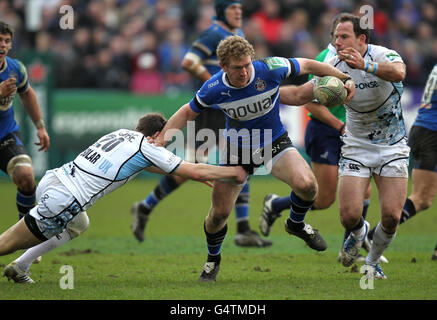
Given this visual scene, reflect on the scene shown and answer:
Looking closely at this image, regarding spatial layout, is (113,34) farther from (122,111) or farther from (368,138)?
(368,138)

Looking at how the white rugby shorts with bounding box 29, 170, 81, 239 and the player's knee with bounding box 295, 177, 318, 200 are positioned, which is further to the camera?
the player's knee with bounding box 295, 177, 318, 200

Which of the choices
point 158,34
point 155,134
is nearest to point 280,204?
point 155,134

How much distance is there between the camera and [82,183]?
7.11 meters

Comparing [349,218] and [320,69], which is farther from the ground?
[320,69]

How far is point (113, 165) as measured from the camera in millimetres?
7062

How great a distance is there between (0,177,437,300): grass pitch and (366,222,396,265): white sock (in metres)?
0.28

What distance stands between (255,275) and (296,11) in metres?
14.5

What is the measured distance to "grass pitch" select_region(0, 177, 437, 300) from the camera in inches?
275

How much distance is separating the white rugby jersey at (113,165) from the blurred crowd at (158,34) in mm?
11954

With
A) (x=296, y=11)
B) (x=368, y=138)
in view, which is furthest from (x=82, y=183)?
(x=296, y=11)

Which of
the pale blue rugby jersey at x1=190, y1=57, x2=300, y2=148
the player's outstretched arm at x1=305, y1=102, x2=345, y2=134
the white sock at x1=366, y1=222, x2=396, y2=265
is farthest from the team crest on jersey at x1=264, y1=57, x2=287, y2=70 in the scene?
the white sock at x1=366, y1=222, x2=396, y2=265

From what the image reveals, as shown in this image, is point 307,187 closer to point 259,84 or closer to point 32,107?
point 259,84

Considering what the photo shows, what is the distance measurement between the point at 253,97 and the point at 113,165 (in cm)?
154

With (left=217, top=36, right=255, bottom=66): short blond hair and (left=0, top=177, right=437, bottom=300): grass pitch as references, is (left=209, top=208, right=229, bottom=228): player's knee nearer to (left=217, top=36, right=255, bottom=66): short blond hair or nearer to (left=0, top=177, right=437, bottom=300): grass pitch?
(left=0, top=177, right=437, bottom=300): grass pitch
